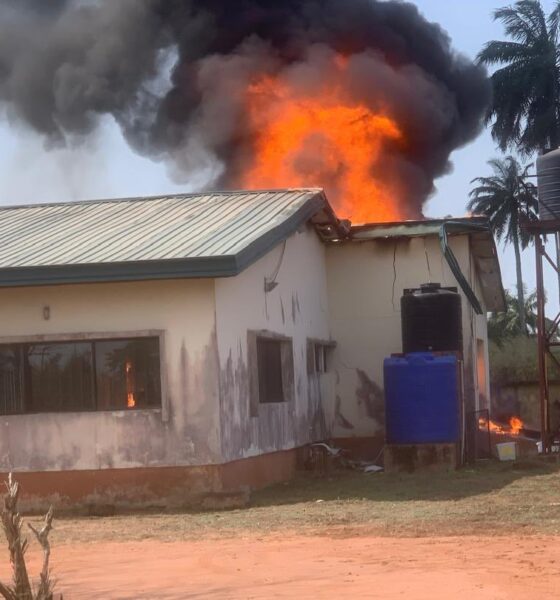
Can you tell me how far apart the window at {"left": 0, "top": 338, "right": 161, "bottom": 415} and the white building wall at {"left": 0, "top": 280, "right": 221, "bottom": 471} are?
0.51 ft

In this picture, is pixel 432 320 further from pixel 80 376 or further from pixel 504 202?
pixel 504 202

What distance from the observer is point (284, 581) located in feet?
32.8

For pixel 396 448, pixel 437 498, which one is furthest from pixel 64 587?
pixel 396 448

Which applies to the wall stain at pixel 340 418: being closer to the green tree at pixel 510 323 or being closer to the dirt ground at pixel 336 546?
the dirt ground at pixel 336 546

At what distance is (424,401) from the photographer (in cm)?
1947

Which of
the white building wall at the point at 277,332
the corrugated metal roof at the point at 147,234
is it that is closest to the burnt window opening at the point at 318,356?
the white building wall at the point at 277,332

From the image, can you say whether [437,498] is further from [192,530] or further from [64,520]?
[64,520]

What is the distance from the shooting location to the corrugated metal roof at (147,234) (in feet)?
51.8

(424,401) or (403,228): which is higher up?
(403,228)

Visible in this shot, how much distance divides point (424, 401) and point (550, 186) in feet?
17.6

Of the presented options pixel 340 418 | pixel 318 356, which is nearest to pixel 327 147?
pixel 318 356

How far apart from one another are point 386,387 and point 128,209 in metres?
4.85

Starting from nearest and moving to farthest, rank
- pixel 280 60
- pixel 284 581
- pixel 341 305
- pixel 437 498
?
1. pixel 284 581
2. pixel 437 498
3. pixel 341 305
4. pixel 280 60

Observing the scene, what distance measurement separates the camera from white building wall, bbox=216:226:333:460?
1662 cm
